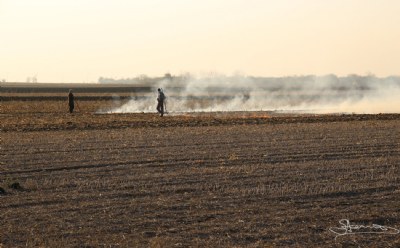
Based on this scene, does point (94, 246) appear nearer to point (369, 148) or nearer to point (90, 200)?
point (90, 200)

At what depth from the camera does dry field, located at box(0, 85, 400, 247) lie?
1076 cm

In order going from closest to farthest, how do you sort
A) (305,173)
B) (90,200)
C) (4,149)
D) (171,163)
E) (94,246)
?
(94,246), (90,200), (305,173), (171,163), (4,149)

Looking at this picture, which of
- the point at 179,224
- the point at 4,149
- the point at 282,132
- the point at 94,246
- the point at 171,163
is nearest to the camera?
the point at 94,246

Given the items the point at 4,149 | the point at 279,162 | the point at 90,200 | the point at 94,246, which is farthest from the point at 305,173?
the point at 4,149

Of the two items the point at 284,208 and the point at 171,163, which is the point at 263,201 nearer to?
the point at 284,208

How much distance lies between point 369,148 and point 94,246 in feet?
47.5

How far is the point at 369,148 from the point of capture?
74.1 feet

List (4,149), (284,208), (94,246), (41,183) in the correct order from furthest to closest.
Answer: (4,149)
(41,183)
(284,208)
(94,246)

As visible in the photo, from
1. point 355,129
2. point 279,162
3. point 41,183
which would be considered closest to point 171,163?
point 279,162

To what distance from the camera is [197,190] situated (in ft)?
47.4

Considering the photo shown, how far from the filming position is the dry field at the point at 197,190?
Result: 10.8 m

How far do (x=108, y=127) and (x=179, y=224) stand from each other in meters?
21.8

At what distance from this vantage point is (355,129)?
101ft

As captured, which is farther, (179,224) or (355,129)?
(355,129)
